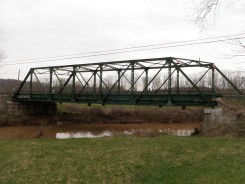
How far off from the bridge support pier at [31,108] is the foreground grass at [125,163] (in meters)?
33.2

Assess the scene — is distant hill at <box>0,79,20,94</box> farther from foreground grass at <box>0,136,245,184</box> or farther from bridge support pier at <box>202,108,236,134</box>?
foreground grass at <box>0,136,245,184</box>

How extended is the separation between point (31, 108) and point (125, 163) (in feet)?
130

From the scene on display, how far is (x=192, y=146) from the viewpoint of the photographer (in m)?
14.5

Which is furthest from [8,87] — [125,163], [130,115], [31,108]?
[125,163]

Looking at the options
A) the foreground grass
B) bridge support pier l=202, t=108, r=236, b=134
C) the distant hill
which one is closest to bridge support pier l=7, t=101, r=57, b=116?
the distant hill

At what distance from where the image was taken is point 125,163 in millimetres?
11750

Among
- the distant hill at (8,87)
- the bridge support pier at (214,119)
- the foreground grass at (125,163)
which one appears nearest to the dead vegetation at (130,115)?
the distant hill at (8,87)

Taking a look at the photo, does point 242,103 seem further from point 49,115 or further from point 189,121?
point 49,115

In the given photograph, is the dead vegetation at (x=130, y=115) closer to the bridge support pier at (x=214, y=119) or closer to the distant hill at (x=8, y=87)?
the distant hill at (x=8, y=87)

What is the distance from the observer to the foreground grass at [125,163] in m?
Result: 10.2

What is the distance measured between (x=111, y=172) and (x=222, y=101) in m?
15.0

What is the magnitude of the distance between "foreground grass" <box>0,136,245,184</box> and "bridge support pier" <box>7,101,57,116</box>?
3317 cm

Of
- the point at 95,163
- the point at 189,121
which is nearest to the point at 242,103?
the point at 95,163

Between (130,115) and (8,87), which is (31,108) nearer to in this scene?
(130,115)
